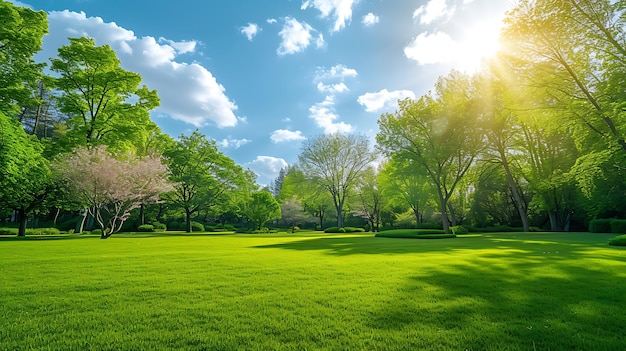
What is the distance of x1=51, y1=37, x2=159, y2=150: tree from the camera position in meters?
24.5

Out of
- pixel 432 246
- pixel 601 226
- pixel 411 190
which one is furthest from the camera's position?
pixel 411 190

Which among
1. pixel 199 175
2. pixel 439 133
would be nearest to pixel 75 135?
pixel 199 175

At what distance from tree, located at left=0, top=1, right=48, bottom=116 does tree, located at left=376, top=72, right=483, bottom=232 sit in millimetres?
30838

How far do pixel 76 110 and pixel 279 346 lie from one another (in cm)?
3098

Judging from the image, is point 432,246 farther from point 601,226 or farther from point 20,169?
Answer: point 601,226

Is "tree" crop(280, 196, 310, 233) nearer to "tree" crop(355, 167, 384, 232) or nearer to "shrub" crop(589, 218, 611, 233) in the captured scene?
"tree" crop(355, 167, 384, 232)

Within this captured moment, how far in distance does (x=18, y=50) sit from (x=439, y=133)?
35086mm

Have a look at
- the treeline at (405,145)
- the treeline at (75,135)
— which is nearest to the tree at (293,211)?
the treeline at (405,145)

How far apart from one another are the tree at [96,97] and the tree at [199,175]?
11.0 metres

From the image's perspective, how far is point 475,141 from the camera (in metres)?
30.0

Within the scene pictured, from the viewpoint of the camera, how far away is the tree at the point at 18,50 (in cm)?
1897

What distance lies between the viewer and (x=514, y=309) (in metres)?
4.35

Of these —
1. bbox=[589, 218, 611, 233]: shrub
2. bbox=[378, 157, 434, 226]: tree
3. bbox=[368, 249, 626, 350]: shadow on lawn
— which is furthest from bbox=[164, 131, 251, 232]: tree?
bbox=[589, 218, 611, 233]: shrub

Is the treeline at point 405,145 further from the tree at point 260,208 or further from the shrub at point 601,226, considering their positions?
the shrub at point 601,226
